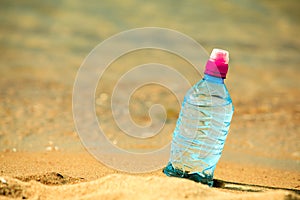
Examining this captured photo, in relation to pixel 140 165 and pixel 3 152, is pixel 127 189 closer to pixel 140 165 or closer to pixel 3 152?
pixel 140 165

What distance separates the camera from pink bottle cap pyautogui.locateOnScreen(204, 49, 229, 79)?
8.05 ft

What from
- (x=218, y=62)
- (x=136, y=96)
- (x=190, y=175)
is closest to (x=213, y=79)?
(x=218, y=62)

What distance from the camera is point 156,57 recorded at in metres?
7.34

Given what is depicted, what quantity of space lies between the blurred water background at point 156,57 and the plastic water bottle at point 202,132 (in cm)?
53

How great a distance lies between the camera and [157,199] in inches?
81.7

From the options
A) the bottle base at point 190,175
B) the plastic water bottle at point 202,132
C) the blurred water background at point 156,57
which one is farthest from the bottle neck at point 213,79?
the blurred water background at point 156,57

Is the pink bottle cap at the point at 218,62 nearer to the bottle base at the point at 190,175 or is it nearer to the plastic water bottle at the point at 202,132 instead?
the plastic water bottle at the point at 202,132

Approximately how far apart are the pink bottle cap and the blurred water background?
1.13 metres

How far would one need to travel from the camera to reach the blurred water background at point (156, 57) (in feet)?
12.5

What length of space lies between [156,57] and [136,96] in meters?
2.26

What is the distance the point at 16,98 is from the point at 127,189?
2868 millimetres

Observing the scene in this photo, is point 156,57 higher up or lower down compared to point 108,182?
higher up

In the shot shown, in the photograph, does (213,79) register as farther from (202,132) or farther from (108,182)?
(108,182)

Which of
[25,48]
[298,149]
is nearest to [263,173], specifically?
[298,149]
